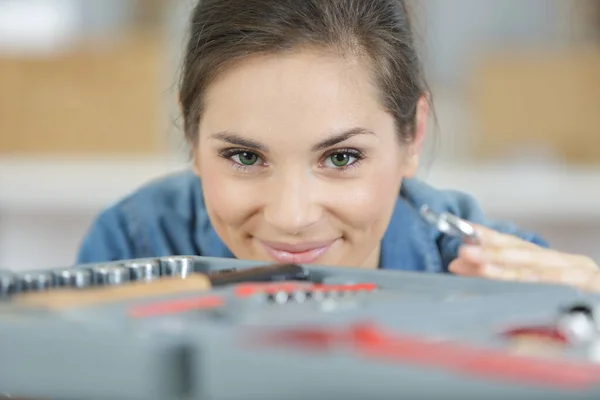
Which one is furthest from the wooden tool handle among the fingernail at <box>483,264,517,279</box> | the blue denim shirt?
the blue denim shirt

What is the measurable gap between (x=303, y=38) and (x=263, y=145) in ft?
0.40

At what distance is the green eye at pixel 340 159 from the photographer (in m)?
0.94

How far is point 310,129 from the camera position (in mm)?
902

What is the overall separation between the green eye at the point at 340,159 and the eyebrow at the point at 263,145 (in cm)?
2

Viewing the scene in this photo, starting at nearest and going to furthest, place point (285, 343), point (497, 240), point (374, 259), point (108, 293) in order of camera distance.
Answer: point (285, 343), point (108, 293), point (497, 240), point (374, 259)

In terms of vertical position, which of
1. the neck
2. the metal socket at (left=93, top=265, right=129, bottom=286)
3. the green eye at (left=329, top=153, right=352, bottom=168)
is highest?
the green eye at (left=329, top=153, right=352, bottom=168)

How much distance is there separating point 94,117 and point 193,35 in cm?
139

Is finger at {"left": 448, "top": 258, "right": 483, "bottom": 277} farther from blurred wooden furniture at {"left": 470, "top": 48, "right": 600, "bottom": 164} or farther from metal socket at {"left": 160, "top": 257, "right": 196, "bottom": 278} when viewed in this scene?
blurred wooden furniture at {"left": 470, "top": 48, "right": 600, "bottom": 164}

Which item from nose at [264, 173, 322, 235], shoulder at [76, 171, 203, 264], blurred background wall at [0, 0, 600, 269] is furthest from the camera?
blurred background wall at [0, 0, 600, 269]

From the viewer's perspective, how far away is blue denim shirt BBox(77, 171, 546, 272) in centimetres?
126

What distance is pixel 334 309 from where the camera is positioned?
21.0 inches

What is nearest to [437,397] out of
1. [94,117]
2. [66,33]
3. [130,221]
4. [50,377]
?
[50,377]

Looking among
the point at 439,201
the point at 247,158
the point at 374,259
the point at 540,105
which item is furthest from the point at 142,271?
the point at 540,105

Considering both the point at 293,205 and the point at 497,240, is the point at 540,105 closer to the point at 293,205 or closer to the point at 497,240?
the point at 497,240
